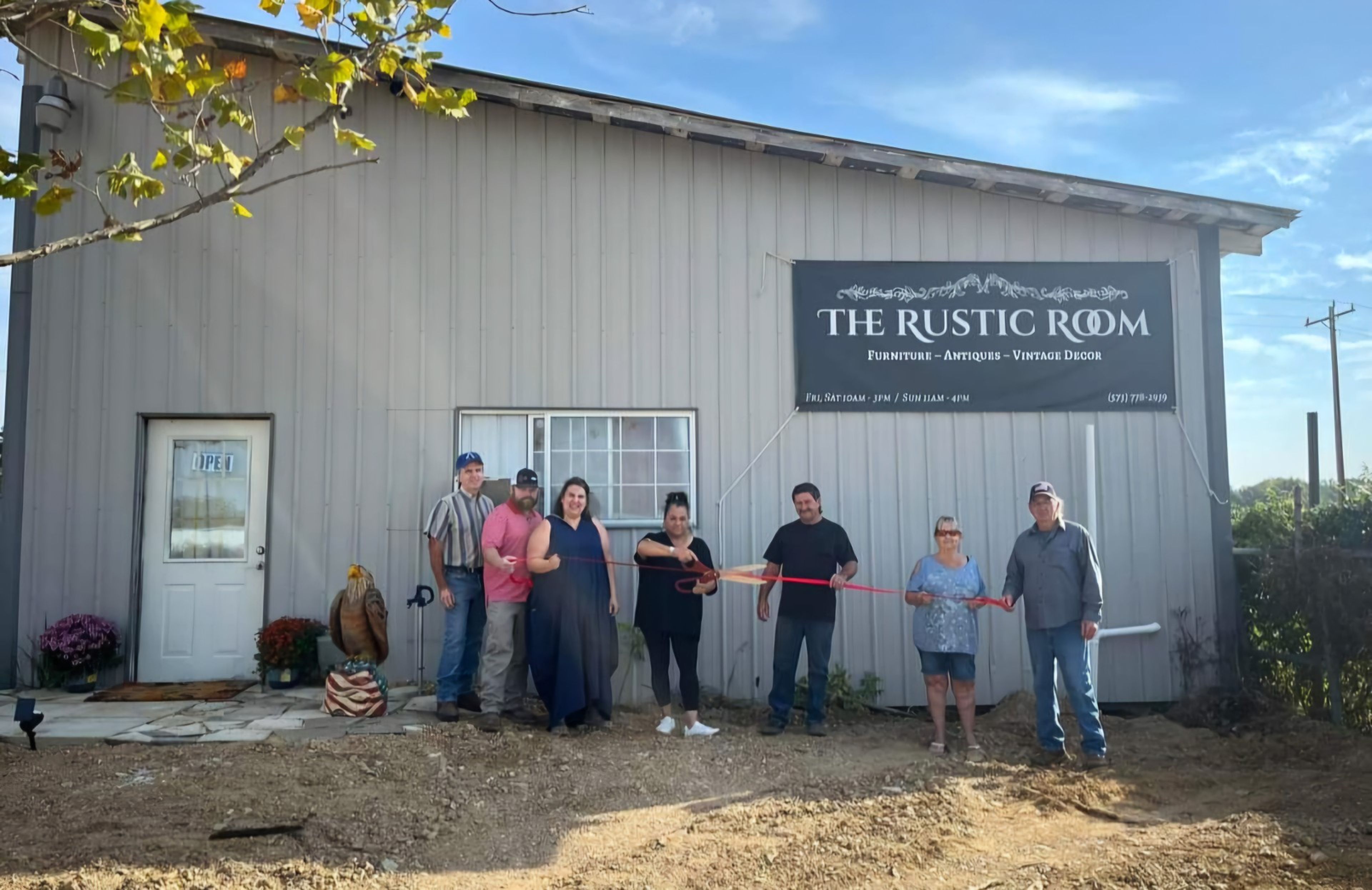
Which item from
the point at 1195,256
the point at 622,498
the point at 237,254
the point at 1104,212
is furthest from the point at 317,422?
the point at 1195,256

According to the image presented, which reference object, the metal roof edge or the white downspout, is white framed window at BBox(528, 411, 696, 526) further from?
the metal roof edge

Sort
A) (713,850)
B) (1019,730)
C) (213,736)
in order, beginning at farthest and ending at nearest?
(1019,730) → (213,736) → (713,850)

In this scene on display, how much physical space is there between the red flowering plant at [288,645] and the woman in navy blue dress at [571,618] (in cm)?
177

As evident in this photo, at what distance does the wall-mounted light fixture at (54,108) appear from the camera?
22.6 ft

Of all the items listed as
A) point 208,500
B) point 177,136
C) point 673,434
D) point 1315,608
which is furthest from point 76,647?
point 1315,608

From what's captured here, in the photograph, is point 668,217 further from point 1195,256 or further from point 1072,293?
point 1195,256

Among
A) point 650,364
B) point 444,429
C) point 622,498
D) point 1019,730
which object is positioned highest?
point 650,364

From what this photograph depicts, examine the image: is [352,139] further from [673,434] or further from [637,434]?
[673,434]

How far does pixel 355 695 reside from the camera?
587 cm

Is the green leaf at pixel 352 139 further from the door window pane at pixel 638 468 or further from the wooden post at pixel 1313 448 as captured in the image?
the wooden post at pixel 1313 448

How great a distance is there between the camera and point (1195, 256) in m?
7.29

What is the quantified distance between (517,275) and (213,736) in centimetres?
356

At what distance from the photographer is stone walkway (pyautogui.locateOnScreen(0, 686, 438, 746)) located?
209 inches

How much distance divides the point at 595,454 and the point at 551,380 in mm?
605
